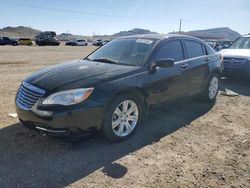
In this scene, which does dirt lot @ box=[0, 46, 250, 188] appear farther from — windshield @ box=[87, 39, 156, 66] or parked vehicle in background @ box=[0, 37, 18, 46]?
parked vehicle in background @ box=[0, 37, 18, 46]

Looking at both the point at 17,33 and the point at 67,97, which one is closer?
the point at 67,97

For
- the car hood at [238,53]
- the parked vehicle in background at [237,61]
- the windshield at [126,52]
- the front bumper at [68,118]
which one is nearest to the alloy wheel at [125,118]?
the front bumper at [68,118]

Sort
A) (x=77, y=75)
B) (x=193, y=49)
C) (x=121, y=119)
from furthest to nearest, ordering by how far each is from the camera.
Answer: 1. (x=193, y=49)
2. (x=121, y=119)
3. (x=77, y=75)

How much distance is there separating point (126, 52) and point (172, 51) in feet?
3.01

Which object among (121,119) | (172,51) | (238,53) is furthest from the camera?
(238,53)

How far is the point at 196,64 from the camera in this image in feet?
18.5

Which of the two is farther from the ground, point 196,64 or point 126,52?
point 126,52

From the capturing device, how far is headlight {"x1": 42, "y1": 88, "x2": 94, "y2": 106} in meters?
3.55

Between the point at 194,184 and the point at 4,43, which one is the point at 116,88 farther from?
the point at 4,43

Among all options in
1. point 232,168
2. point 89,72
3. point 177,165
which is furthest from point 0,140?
point 232,168

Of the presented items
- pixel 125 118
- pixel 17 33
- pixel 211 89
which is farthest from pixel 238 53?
pixel 17 33

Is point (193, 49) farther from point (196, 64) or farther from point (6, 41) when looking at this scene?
point (6, 41)

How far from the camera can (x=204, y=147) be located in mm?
4117

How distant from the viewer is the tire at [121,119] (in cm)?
386
